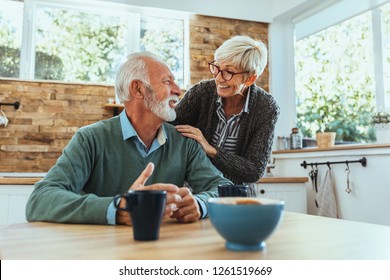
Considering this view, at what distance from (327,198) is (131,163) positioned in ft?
6.64

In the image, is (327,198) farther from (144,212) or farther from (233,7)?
(144,212)

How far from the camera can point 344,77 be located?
3.17 metres

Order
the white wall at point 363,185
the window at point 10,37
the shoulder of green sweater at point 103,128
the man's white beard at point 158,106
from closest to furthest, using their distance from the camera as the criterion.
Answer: the shoulder of green sweater at point 103,128 → the man's white beard at point 158,106 → the white wall at point 363,185 → the window at point 10,37

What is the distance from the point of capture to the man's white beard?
4.59 ft

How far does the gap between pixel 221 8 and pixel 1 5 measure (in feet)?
6.32

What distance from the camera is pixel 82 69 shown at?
130 inches

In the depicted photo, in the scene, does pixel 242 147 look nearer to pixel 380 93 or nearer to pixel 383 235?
pixel 383 235

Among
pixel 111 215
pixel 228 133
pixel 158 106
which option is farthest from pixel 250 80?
pixel 111 215

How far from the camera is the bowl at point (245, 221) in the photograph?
2.05ft

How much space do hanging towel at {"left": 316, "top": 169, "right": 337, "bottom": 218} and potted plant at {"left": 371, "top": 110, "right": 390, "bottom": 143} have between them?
0.45 m

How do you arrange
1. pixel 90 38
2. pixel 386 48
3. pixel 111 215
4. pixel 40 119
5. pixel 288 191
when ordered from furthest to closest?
1. pixel 90 38
2. pixel 40 119
3. pixel 288 191
4. pixel 386 48
5. pixel 111 215

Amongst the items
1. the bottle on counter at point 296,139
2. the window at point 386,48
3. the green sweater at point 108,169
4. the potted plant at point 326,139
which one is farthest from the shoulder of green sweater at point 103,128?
the bottle on counter at point 296,139

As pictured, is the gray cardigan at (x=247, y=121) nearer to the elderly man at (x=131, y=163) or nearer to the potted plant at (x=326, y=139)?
the elderly man at (x=131, y=163)

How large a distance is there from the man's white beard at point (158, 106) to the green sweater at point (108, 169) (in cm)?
7
